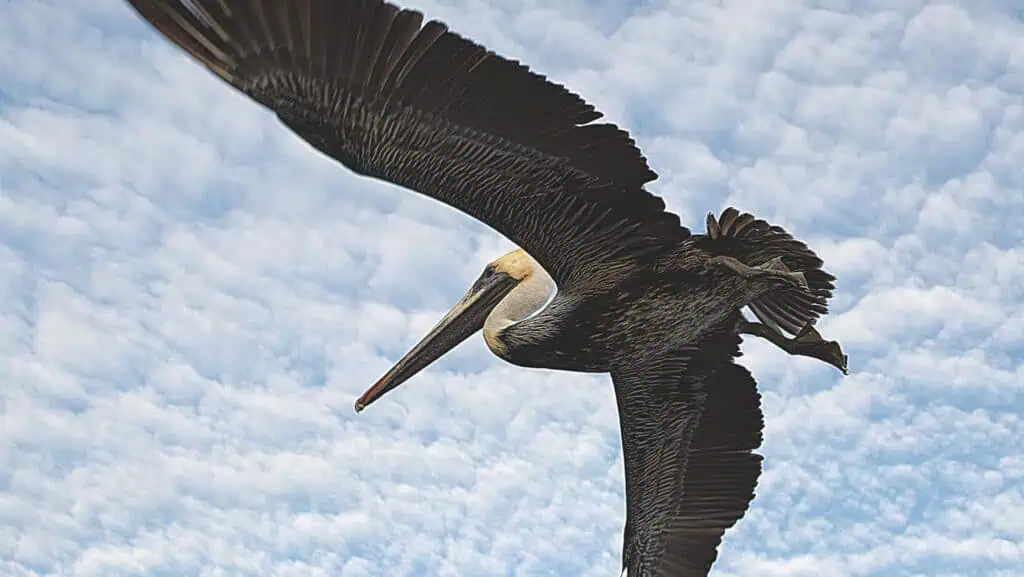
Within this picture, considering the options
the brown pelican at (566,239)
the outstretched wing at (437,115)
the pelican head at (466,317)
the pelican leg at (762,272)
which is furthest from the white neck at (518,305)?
the pelican leg at (762,272)

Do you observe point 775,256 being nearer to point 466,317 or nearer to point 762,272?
point 762,272

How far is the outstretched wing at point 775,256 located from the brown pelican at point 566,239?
0.5 inches

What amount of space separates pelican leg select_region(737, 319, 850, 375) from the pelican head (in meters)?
1.92

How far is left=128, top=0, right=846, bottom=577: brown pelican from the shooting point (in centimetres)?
640

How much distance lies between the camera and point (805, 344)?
8180mm

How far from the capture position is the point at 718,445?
8711 millimetres

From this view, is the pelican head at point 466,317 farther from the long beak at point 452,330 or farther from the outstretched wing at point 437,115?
the outstretched wing at point 437,115

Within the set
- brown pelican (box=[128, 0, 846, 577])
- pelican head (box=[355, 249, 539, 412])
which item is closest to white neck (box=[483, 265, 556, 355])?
brown pelican (box=[128, 0, 846, 577])

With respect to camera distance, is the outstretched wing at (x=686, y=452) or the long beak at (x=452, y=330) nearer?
the outstretched wing at (x=686, y=452)

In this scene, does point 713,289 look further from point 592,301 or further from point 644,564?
point 644,564

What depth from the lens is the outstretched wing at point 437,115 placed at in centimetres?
631

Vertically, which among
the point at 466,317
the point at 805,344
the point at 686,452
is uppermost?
the point at 466,317

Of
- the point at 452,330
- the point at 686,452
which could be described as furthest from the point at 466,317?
the point at 686,452

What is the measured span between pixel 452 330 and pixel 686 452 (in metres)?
2.11
